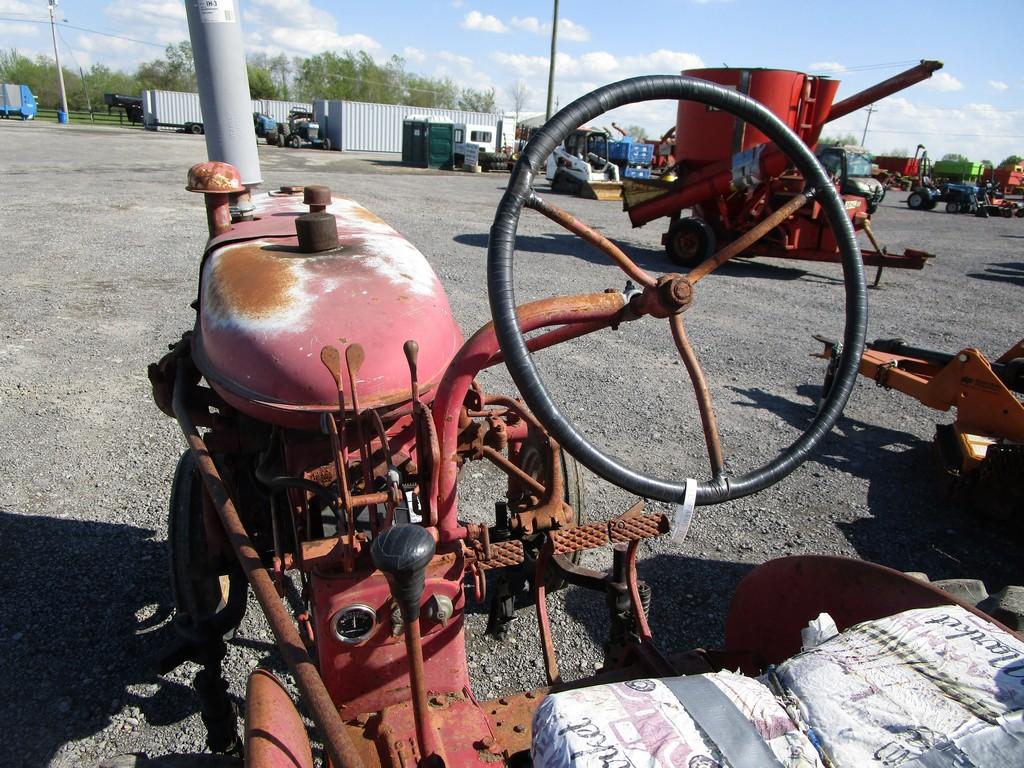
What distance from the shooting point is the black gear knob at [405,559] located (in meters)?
1.06

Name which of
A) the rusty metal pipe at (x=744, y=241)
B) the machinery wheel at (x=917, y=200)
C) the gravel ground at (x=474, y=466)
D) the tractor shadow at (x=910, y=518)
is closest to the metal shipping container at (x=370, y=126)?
the machinery wheel at (x=917, y=200)

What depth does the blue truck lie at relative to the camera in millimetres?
39750

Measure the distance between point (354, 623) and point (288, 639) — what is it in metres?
0.37

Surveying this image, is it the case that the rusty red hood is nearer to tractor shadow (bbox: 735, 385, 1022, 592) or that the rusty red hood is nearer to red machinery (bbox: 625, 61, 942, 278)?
tractor shadow (bbox: 735, 385, 1022, 592)

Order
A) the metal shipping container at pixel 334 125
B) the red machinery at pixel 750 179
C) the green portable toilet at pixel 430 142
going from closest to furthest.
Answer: the red machinery at pixel 750 179, the green portable toilet at pixel 430 142, the metal shipping container at pixel 334 125

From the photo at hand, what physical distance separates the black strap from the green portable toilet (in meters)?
25.8

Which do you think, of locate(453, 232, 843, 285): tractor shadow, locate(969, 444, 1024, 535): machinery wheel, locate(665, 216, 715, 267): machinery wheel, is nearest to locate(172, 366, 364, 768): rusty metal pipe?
locate(969, 444, 1024, 535): machinery wheel

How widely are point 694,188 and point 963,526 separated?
6.38 meters

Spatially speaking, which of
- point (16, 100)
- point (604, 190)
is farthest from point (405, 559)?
point (16, 100)

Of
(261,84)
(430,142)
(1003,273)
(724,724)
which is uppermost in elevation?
(261,84)

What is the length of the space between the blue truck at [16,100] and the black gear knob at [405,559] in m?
50.0

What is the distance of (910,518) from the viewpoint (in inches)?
133

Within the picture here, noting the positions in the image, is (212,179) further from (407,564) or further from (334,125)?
(334,125)

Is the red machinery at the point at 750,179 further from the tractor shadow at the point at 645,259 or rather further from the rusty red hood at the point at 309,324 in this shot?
the rusty red hood at the point at 309,324
